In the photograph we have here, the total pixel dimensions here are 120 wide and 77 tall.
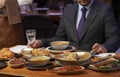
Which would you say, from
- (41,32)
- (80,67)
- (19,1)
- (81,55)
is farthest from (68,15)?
(41,32)

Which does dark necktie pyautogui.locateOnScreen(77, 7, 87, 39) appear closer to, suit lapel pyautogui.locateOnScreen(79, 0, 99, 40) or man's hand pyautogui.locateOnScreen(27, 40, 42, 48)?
suit lapel pyautogui.locateOnScreen(79, 0, 99, 40)

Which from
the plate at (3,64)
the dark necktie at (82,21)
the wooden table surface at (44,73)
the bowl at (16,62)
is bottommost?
the wooden table surface at (44,73)

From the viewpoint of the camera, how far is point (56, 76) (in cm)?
218

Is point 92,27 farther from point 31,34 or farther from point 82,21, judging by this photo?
point 31,34

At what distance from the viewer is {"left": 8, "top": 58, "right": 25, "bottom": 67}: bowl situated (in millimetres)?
2373

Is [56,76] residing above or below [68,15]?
below

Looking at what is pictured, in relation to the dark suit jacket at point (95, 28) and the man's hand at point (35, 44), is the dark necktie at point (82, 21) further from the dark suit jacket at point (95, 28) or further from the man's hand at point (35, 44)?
the man's hand at point (35, 44)

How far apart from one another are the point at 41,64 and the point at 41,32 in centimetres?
272

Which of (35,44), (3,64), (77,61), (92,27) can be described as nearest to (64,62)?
(77,61)

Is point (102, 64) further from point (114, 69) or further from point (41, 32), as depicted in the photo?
point (41, 32)

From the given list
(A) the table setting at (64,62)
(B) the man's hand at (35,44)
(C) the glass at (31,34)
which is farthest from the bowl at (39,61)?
(B) the man's hand at (35,44)

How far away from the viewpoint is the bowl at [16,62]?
93.4 inches

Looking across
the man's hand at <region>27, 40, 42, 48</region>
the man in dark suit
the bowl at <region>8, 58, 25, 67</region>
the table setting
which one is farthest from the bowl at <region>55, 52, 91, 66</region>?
the man in dark suit

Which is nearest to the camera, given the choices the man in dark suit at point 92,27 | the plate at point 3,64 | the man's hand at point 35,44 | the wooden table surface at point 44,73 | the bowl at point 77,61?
the wooden table surface at point 44,73
